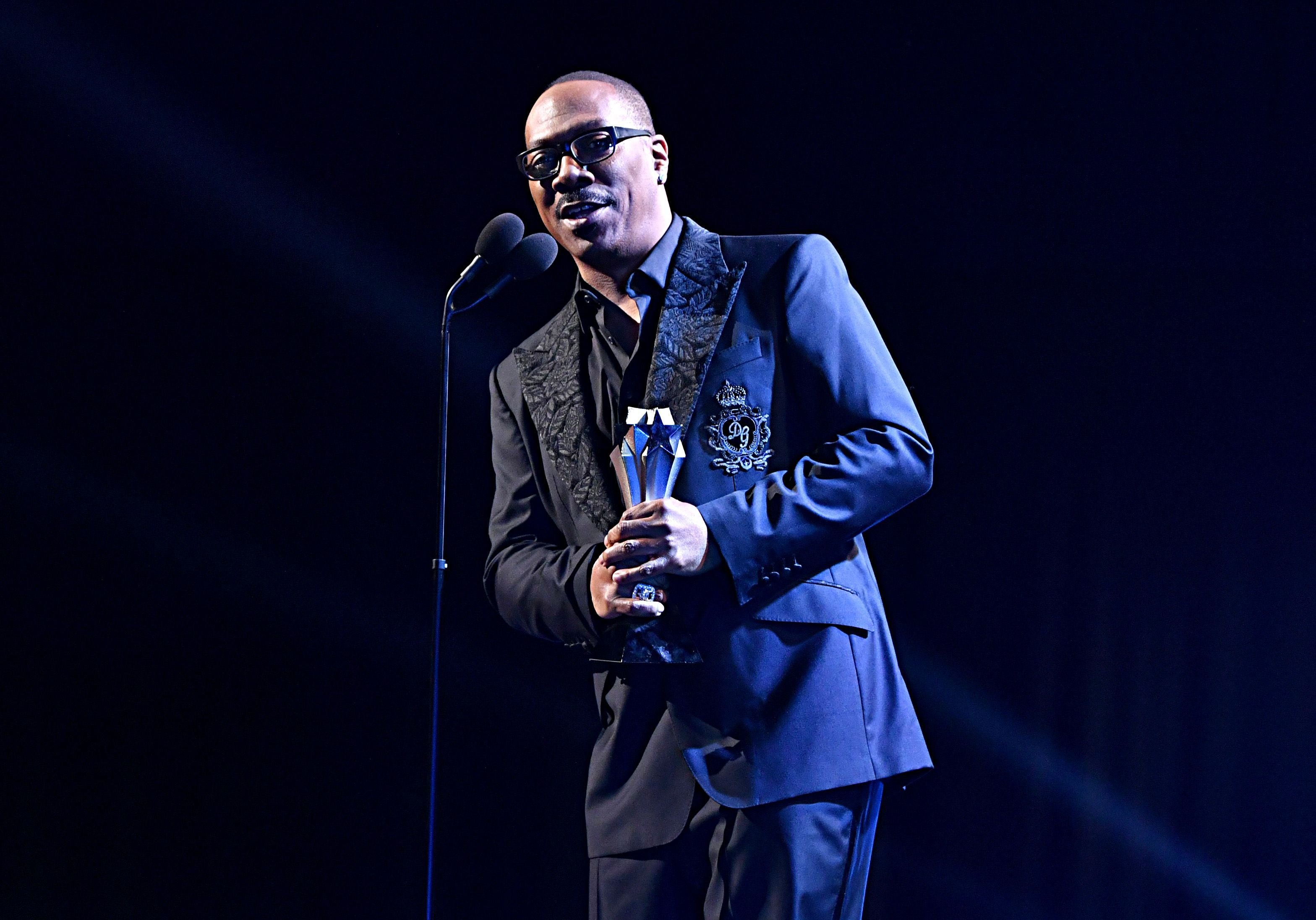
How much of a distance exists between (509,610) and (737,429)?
49 centimetres

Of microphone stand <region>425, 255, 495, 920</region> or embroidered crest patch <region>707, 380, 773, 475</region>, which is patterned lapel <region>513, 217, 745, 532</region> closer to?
embroidered crest patch <region>707, 380, 773, 475</region>

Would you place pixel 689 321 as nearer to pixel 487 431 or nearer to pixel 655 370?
pixel 655 370

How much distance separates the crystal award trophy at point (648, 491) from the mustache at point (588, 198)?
39 centimetres

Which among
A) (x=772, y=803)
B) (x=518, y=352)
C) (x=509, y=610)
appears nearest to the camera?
Result: (x=772, y=803)

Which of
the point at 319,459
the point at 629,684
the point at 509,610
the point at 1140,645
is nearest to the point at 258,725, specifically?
the point at 319,459

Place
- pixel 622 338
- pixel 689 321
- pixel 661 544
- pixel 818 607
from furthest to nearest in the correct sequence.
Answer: pixel 622 338 < pixel 689 321 < pixel 818 607 < pixel 661 544

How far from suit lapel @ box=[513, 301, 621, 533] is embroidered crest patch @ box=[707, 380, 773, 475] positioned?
0.19m

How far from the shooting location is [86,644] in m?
3.31

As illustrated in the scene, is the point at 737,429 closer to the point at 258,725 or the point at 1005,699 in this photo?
the point at 1005,699

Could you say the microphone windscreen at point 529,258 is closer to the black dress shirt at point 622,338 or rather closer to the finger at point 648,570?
A: the black dress shirt at point 622,338

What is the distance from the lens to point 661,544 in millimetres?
1677

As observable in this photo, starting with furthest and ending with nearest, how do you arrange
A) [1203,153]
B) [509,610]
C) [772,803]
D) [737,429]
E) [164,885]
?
[164,885]
[1203,153]
[509,610]
[737,429]
[772,803]

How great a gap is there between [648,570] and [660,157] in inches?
30.4

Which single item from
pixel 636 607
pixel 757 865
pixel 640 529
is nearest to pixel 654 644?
pixel 636 607
